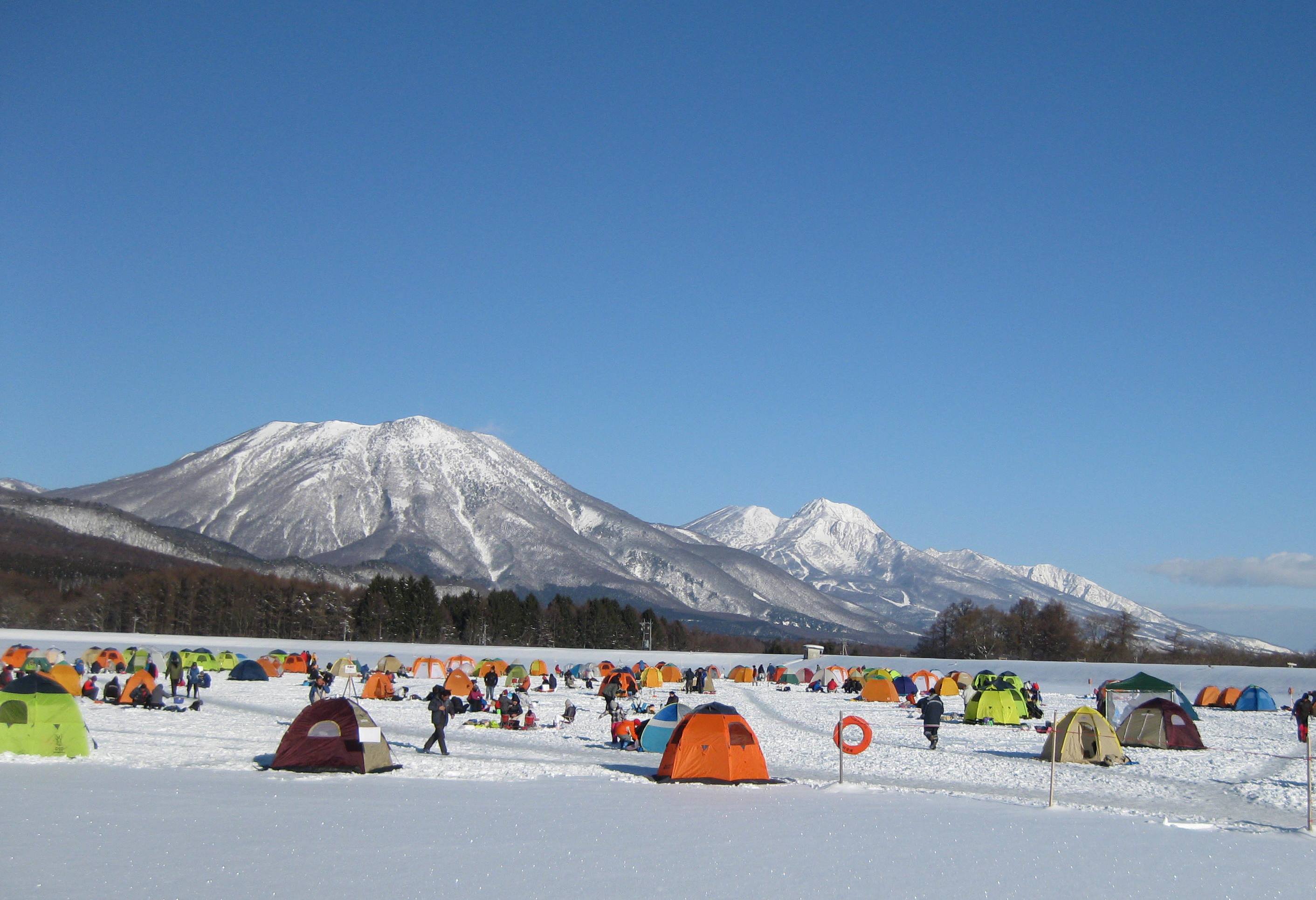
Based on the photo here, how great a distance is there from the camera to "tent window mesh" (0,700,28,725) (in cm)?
1752

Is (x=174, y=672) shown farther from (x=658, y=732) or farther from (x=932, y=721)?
(x=932, y=721)

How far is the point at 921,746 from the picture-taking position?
25828mm

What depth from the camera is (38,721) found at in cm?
1762

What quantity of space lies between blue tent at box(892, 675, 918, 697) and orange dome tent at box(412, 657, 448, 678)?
21.3 m

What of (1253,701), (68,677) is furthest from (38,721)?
(1253,701)

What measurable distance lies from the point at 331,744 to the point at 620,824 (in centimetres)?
649

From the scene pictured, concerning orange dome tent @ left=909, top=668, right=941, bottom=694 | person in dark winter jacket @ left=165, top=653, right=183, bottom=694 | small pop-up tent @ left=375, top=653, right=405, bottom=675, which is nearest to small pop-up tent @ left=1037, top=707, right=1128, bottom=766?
person in dark winter jacket @ left=165, top=653, right=183, bottom=694

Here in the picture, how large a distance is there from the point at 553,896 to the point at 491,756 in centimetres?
1238

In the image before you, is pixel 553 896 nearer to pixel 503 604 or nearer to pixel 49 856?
pixel 49 856

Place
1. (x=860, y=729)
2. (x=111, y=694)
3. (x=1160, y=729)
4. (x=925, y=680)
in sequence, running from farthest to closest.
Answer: (x=925, y=680), (x=111, y=694), (x=1160, y=729), (x=860, y=729)

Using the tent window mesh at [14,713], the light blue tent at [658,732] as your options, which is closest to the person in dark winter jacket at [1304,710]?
the light blue tent at [658,732]

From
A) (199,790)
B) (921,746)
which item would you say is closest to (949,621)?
(921,746)

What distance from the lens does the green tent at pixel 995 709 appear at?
33312 mm

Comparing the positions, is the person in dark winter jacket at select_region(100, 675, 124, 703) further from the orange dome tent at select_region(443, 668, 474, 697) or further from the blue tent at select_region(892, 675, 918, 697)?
the blue tent at select_region(892, 675, 918, 697)
